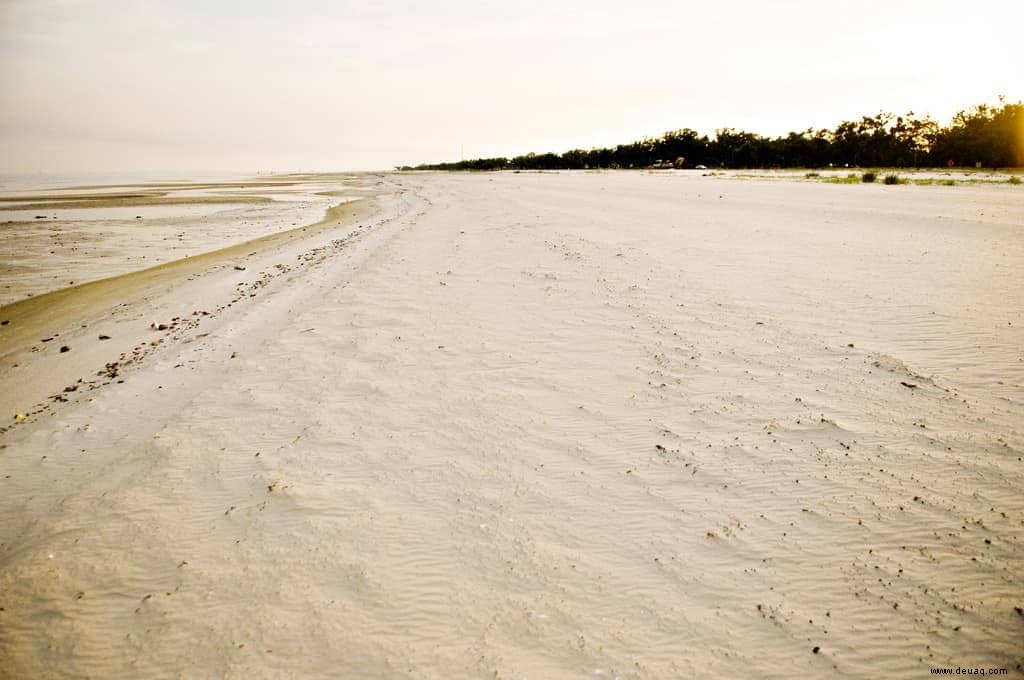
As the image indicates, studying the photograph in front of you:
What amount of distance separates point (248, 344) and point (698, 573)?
210 inches

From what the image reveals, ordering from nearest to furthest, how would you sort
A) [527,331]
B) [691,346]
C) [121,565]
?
[121,565]
[691,346]
[527,331]

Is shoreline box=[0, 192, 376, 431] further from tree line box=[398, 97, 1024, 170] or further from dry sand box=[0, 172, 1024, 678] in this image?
tree line box=[398, 97, 1024, 170]

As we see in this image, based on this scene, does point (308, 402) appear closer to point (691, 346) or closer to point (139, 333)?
Answer: point (691, 346)

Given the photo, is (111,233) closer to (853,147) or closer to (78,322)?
(78,322)

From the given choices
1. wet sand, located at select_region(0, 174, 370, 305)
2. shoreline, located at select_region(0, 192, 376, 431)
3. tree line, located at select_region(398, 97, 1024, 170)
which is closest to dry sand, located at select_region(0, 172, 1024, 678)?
shoreline, located at select_region(0, 192, 376, 431)

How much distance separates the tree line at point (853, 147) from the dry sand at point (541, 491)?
148 ft

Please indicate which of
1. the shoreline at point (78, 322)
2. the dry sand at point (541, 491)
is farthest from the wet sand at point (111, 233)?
the dry sand at point (541, 491)

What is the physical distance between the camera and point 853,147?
49.7 meters

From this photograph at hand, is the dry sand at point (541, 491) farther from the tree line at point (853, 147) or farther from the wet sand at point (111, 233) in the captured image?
the tree line at point (853, 147)

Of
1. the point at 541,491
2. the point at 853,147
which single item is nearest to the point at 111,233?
the point at 541,491

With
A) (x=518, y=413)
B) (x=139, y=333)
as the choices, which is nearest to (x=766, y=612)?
(x=518, y=413)

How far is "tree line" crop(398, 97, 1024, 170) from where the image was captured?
36.8m

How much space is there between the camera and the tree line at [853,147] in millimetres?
36812

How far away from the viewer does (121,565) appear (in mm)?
2529
